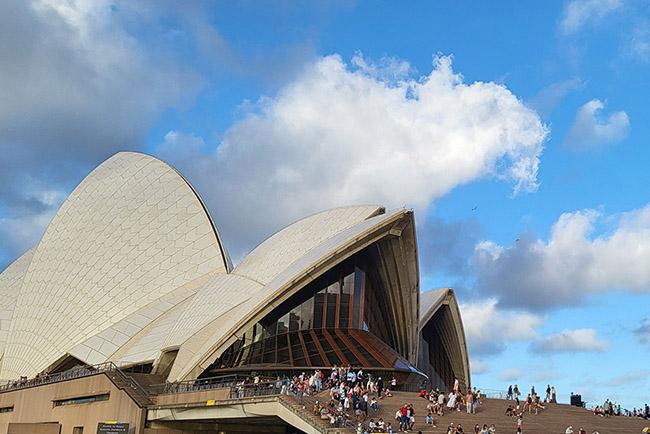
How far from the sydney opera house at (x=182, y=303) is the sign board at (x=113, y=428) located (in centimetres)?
41

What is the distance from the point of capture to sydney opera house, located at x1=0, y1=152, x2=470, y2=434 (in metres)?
30.6

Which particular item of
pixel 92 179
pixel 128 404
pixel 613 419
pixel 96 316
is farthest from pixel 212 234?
pixel 613 419

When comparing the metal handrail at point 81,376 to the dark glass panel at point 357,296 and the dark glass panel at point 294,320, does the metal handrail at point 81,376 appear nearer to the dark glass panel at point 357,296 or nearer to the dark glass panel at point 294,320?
the dark glass panel at point 294,320

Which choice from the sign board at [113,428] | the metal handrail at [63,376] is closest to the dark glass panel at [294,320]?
the metal handrail at [63,376]

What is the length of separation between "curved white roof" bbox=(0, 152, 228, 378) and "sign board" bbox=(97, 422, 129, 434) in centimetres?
1095

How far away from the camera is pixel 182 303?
3738 cm

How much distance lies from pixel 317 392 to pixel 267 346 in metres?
8.87

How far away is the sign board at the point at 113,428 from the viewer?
26766 mm

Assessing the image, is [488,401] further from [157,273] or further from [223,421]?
[157,273]

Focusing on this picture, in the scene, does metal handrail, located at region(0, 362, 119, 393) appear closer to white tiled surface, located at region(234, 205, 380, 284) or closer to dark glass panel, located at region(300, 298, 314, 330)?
white tiled surface, located at region(234, 205, 380, 284)

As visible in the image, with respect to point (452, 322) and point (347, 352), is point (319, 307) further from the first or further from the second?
point (452, 322)

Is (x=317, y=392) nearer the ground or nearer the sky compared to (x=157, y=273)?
nearer the ground

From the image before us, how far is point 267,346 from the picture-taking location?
3150cm

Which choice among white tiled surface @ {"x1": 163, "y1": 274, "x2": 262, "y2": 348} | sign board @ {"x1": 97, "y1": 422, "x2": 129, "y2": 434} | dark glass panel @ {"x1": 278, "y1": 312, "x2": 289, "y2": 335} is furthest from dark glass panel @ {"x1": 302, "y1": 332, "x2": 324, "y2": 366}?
sign board @ {"x1": 97, "y1": 422, "x2": 129, "y2": 434}
